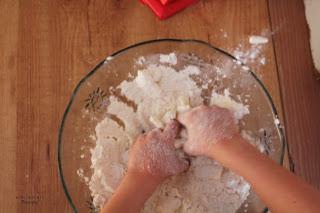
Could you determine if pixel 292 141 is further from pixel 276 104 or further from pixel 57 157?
pixel 57 157

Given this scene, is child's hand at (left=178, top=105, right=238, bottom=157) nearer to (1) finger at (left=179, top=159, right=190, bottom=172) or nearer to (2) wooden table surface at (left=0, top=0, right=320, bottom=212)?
(1) finger at (left=179, top=159, right=190, bottom=172)

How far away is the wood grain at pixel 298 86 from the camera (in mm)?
852

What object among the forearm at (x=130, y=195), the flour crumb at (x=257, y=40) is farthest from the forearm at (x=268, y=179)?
the flour crumb at (x=257, y=40)

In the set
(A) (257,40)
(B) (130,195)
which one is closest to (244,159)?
(B) (130,195)

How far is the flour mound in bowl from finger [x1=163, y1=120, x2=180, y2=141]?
2 cm

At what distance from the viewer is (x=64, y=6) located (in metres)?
0.91

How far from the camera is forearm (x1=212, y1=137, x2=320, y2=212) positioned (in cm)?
63

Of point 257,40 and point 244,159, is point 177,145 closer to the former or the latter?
point 244,159

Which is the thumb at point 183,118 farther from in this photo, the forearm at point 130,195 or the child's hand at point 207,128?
the forearm at point 130,195

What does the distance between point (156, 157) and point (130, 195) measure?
0.09m

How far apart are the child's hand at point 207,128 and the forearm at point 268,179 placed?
0.02 m

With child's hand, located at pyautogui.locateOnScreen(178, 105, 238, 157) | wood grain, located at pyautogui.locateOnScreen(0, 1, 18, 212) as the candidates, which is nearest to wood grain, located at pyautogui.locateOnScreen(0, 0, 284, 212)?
wood grain, located at pyautogui.locateOnScreen(0, 1, 18, 212)

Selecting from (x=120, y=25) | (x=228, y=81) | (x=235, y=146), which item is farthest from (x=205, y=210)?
(x=120, y=25)

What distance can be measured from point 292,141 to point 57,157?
1.49 feet
